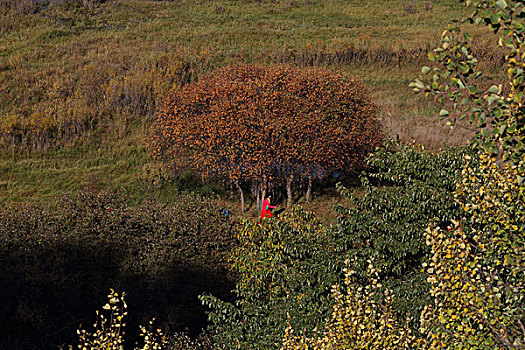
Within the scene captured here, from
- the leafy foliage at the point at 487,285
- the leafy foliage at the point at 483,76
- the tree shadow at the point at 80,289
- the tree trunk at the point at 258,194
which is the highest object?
the leafy foliage at the point at 483,76

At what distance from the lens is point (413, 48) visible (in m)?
47.3

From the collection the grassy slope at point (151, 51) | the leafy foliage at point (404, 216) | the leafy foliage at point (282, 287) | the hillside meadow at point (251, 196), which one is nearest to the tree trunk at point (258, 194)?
the hillside meadow at point (251, 196)

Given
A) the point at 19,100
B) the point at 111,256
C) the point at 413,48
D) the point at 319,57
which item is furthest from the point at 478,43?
the point at 111,256

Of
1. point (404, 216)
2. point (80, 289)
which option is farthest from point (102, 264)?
point (404, 216)

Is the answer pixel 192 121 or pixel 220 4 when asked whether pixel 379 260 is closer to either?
pixel 192 121

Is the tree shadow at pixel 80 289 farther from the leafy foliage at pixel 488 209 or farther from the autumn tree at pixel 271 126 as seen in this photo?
the leafy foliage at pixel 488 209

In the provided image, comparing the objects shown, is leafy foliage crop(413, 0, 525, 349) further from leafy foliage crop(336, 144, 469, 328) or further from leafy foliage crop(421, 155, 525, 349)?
leafy foliage crop(336, 144, 469, 328)

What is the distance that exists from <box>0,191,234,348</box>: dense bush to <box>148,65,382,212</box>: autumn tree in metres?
4.40

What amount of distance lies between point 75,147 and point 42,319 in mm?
17443

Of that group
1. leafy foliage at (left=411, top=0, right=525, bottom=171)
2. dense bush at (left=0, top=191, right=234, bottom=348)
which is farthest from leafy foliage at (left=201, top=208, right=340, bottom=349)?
leafy foliage at (left=411, top=0, right=525, bottom=171)

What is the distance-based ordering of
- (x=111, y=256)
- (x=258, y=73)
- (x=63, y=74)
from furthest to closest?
(x=63, y=74) → (x=258, y=73) → (x=111, y=256)

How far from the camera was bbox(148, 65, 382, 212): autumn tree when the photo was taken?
23062 mm

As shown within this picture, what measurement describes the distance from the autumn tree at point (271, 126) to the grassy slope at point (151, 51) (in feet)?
12.7

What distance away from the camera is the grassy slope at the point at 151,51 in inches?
1159
